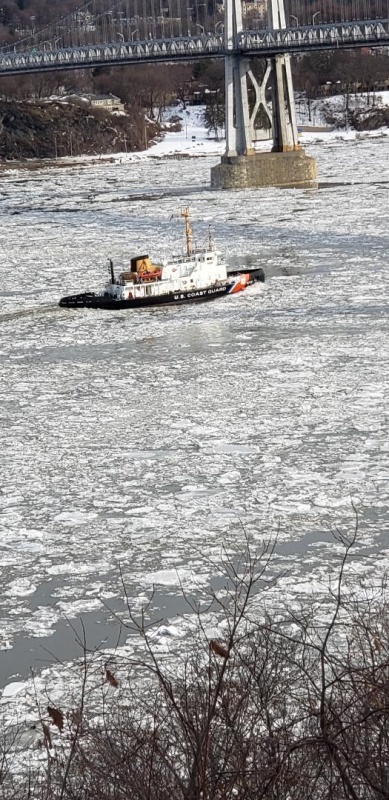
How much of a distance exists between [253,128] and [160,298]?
32.2 metres

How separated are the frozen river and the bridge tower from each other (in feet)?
72.2

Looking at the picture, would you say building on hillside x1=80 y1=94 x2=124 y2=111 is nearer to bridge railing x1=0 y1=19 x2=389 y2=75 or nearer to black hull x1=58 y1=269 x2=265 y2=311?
bridge railing x1=0 y1=19 x2=389 y2=75

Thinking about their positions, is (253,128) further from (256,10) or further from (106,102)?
(106,102)

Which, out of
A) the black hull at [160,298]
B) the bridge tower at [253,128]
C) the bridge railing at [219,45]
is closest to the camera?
the black hull at [160,298]

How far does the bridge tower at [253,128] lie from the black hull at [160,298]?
25420 millimetres

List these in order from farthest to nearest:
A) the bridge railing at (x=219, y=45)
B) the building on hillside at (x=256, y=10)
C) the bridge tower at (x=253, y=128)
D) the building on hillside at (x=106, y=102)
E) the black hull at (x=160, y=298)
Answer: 1. the building on hillside at (x=106, y=102)
2. the building on hillside at (x=256, y=10)
3. the bridge railing at (x=219, y=45)
4. the bridge tower at (x=253, y=128)
5. the black hull at (x=160, y=298)

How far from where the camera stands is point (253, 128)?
191 feet

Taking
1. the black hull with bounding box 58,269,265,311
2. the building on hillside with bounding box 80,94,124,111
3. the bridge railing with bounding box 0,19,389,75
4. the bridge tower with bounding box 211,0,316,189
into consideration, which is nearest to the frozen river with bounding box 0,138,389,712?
the black hull with bounding box 58,269,265,311

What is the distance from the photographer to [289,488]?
12258 millimetres

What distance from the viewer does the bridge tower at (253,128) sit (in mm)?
54156

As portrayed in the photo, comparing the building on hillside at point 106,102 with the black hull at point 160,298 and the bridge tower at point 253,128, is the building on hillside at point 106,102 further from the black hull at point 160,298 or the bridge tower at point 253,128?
the black hull at point 160,298

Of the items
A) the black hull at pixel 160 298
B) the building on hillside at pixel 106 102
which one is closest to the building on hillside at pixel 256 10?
the building on hillside at pixel 106 102

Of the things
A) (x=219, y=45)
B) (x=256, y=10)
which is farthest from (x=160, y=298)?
(x=256, y=10)

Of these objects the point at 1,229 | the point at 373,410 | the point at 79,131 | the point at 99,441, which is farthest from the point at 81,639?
the point at 79,131
